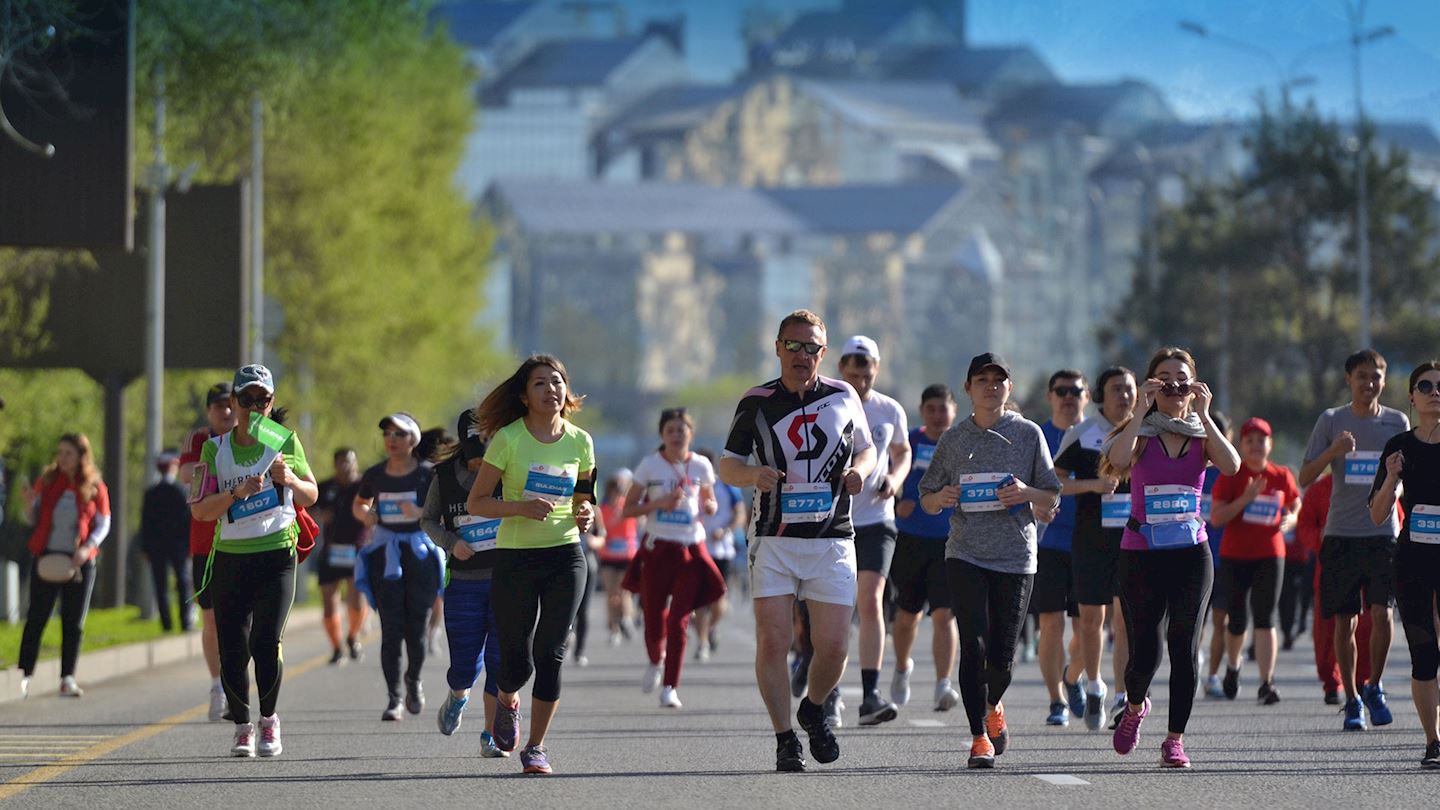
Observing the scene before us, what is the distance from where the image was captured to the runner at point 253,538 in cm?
1291

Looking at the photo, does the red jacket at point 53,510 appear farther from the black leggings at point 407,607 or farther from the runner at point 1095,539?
the runner at point 1095,539

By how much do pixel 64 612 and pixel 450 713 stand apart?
19.5 ft

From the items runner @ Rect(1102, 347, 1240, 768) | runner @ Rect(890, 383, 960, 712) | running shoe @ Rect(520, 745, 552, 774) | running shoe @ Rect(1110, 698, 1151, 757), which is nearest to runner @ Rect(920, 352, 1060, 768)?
runner @ Rect(1102, 347, 1240, 768)

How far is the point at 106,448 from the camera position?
108ft

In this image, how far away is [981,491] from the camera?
1217 centimetres

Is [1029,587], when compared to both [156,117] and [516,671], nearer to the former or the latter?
[516,671]

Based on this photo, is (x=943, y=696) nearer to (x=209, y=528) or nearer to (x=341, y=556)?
(x=209, y=528)

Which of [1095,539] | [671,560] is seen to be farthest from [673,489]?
[1095,539]

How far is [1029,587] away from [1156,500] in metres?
0.66

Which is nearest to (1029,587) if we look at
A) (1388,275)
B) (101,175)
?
(101,175)

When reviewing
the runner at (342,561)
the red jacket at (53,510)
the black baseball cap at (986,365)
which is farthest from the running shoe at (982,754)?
the runner at (342,561)

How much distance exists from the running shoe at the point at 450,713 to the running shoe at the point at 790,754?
2.39 metres

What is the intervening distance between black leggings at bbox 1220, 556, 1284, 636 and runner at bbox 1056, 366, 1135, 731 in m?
2.43

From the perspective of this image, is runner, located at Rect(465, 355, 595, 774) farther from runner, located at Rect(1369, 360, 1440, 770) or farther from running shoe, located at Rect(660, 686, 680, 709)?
running shoe, located at Rect(660, 686, 680, 709)
